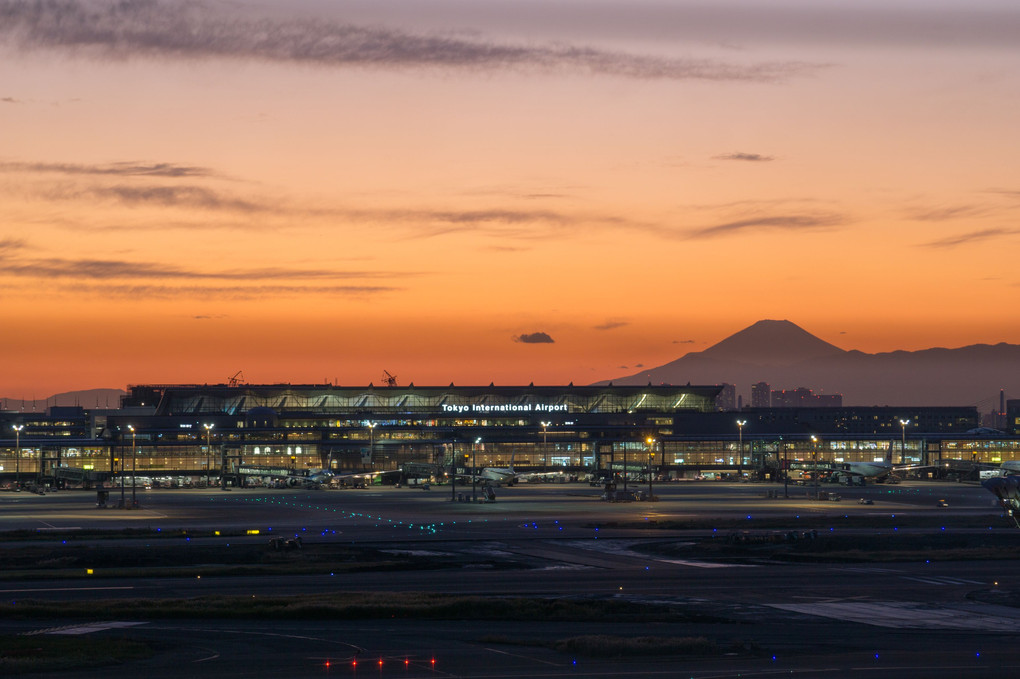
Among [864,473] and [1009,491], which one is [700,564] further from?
[864,473]

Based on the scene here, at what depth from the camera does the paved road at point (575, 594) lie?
128 ft

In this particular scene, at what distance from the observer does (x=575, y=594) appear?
56688mm

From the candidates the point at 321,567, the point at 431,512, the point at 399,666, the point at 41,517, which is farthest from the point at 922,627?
the point at 41,517

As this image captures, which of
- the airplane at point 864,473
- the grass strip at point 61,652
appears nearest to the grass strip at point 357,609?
the grass strip at point 61,652

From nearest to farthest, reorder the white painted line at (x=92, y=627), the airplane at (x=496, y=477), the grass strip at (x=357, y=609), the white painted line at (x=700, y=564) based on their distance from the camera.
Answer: the white painted line at (x=92, y=627), the grass strip at (x=357, y=609), the white painted line at (x=700, y=564), the airplane at (x=496, y=477)

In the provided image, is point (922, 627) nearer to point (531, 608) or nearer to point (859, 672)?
point (859, 672)

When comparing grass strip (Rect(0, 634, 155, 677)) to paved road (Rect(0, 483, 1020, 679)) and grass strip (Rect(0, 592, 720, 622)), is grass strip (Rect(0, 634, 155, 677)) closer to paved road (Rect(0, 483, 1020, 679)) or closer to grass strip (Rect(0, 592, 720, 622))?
paved road (Rect(0, 483, 1020, 679))

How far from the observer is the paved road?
128ft

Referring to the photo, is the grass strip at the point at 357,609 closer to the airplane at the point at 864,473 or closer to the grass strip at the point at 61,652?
the grass strip at the point at 61,652

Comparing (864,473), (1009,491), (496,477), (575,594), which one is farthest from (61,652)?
(864,473)

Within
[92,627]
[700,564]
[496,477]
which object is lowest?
[496,477]

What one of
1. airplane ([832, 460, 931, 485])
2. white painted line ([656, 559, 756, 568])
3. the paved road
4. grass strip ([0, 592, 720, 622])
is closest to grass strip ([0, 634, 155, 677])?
the paved road

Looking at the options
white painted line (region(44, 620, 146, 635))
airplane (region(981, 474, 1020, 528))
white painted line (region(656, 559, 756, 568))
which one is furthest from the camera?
white painted line (region(656, 559, 756, 568))

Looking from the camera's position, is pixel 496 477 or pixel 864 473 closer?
pixel 864 473
